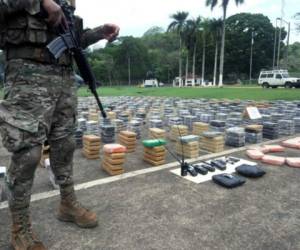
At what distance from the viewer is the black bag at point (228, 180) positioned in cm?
346

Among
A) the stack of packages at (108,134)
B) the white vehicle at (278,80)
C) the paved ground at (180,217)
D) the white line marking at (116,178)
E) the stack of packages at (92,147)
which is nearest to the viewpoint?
the paved ground at (180,217)

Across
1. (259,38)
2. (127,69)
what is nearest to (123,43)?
(127,69)

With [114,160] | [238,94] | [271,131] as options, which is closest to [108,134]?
[114,160]

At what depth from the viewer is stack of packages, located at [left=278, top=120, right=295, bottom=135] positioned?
6.59 metres

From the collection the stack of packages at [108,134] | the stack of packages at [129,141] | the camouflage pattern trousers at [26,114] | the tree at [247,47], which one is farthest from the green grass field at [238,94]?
the tree at [247,47]

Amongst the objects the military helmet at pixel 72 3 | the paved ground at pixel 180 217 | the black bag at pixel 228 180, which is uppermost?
the military helmet at pixel 72 3

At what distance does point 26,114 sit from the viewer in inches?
81.0

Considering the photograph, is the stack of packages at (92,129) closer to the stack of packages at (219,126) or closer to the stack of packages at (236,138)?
the stack of packages at (219,126)

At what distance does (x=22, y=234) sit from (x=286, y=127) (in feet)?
19.6

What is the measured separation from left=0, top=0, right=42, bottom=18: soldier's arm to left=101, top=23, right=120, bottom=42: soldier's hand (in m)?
0.71

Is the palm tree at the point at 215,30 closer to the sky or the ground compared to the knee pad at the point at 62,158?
closer to the sky

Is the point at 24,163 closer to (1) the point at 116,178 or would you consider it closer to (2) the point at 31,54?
(2) the point at 31,54

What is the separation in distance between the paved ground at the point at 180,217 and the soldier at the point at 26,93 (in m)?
0.45

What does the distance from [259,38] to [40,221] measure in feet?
208
